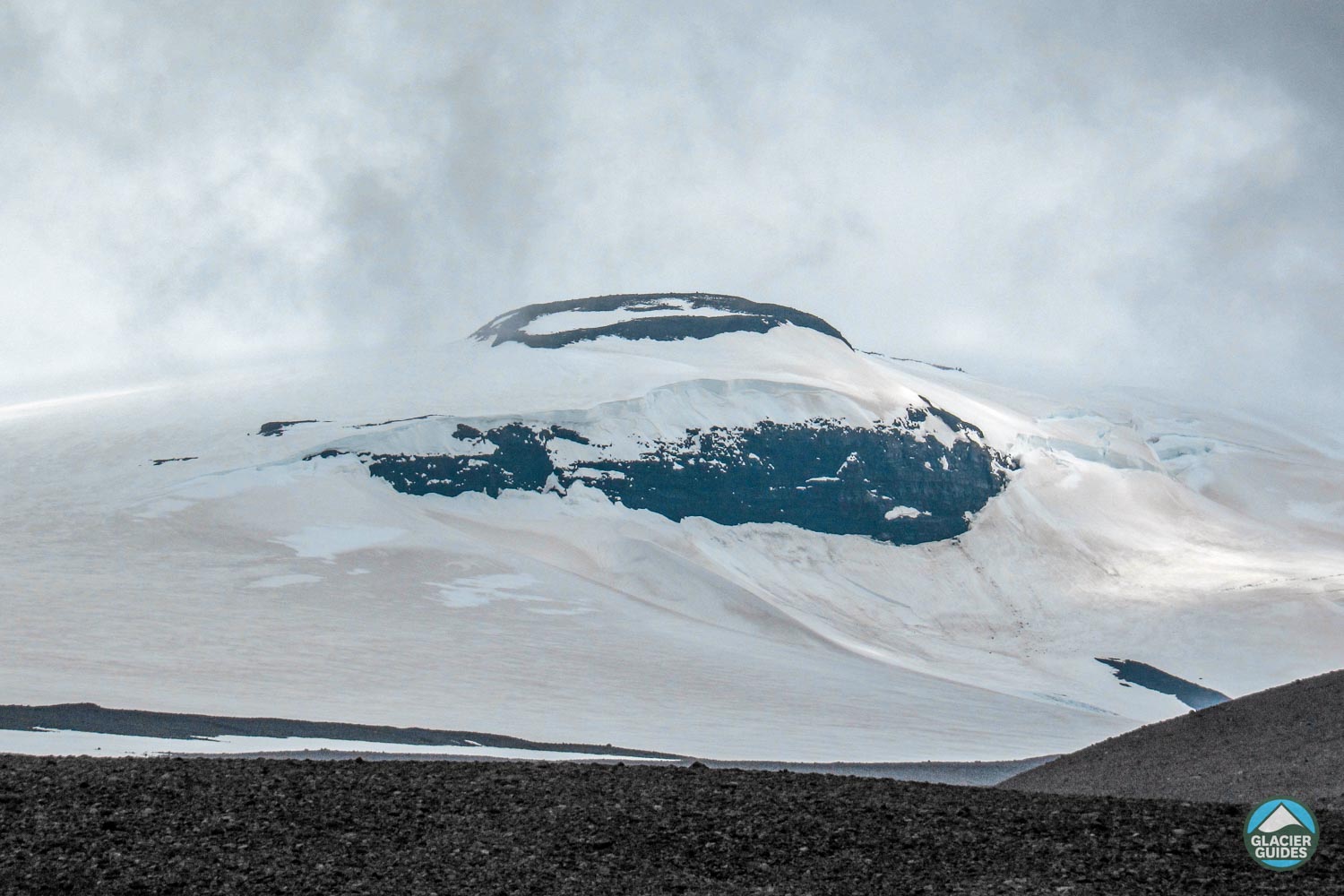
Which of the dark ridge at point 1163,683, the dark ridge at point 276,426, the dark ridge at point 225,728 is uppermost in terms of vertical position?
the dark ridge at point 276,426

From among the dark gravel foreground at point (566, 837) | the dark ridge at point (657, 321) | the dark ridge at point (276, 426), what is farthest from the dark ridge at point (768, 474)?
the dark gravel foreground at point (566, 837)

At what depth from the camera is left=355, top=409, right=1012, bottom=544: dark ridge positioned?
65.3 meters

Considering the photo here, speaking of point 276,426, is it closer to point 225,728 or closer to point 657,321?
point 657,321

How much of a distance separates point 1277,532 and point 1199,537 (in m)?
6.26

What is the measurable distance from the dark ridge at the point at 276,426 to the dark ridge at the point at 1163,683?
4111cm

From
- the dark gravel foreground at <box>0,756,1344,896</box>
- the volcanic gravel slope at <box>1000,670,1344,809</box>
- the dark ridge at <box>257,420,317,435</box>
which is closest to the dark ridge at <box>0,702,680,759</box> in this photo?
the volcanic gravel slope at <box>1000,670,1344,809</box>

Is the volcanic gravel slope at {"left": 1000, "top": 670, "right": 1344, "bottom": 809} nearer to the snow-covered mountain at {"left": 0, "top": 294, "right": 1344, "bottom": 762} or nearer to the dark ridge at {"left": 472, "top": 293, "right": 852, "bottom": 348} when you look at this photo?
the snow-covered mountain at {"left": 0, "top": 294, "right": 1344, "bottom": 762}

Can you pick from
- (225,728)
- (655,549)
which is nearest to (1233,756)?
(225,728)

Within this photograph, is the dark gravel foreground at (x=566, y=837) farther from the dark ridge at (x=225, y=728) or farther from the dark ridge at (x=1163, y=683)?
the dark ridge at (x=1163, y=683)

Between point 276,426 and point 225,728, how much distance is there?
3441 centimetres

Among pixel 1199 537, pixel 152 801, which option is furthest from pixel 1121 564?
pixel 152 801

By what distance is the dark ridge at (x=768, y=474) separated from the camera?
65312mm

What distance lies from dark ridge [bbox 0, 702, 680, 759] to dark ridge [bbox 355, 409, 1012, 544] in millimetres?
28886

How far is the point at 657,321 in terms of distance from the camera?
88750 millimetres
